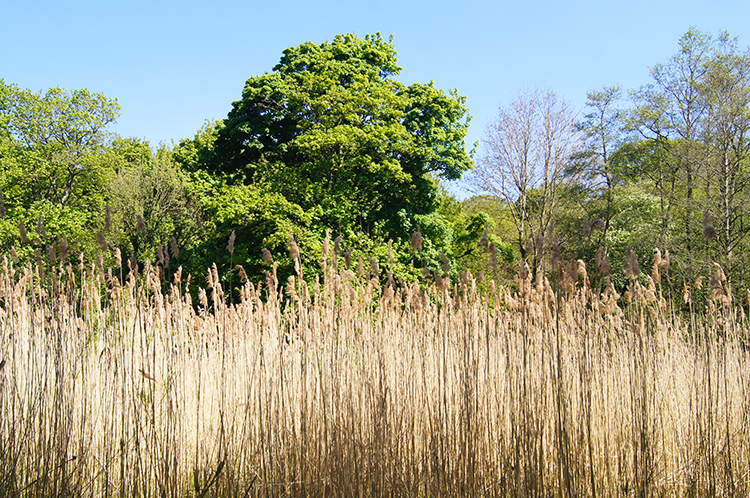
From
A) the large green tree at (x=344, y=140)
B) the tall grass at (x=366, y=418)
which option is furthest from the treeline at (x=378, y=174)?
the tall grass at (x=366, y=418)

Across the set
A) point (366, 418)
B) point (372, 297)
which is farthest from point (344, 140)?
point (366, 418)

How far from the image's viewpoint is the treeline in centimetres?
1360

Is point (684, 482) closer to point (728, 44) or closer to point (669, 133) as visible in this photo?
point (728, 44)

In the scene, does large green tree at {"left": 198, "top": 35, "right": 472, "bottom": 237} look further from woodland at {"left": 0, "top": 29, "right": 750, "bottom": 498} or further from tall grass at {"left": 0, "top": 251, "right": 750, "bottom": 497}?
tall grass at {"left": 0, "top": 251, "right": 750, "bottom": 497}

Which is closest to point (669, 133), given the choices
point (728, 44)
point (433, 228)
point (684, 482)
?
point (728, 44)

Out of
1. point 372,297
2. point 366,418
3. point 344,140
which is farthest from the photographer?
point 344,140

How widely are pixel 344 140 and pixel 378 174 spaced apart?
1573mm

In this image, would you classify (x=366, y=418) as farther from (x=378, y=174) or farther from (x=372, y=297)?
(x=378, y=174)

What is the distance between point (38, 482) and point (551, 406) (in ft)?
7.58

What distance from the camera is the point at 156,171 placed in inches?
668

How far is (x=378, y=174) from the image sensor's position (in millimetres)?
14758

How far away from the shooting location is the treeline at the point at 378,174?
13.6 metres

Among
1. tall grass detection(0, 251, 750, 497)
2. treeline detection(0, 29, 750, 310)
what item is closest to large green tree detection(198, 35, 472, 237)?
treeline detection(0, 29, 750, 310)

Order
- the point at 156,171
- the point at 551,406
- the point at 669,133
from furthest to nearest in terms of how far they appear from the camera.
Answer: the point at 669,133, the point at 156,171, the point at 551,406
